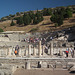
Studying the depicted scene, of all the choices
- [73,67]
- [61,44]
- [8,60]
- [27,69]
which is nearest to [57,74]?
[73,67]

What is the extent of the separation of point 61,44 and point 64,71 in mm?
11310

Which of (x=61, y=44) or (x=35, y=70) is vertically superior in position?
(x=61, y=44)

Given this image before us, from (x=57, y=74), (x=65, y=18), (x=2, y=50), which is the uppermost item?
(x=65, y=18)

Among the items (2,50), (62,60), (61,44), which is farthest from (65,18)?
(62,60)

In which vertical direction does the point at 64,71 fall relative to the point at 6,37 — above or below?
below

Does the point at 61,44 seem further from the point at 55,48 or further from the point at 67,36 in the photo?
the point at 67,36

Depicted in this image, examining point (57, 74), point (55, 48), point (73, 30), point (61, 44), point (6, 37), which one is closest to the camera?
point (57, 74)

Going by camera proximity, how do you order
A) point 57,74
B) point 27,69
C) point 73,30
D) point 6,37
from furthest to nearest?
1. point 6,37
2. point 73,30
3. point 27,69
4. point 57,74

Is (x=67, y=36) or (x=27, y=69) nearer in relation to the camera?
(x=27, y=69)

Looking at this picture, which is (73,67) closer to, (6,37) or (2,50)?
(2,50)

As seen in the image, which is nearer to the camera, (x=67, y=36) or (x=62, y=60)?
(x=62, y=60)

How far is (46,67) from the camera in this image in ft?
37.7

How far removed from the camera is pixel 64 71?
1035cm

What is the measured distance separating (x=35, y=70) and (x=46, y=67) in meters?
1.26
